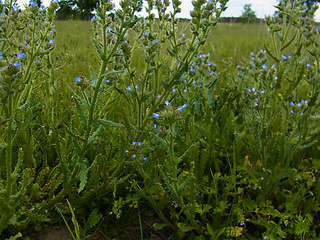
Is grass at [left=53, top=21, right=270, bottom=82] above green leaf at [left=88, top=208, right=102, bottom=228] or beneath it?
above

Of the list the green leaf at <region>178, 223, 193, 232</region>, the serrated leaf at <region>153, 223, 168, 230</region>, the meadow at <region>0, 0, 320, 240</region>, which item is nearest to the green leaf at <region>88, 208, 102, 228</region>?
the meadow at <region>0, 0, 320, 240</region>

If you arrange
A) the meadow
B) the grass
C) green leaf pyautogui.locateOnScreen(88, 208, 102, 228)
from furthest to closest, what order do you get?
the grass
green leaf pyautogui.locateOnScreen(88, 208, 102, 228)
the meadow

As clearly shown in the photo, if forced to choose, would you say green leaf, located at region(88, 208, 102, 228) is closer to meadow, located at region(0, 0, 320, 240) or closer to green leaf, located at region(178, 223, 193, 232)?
meadow, located at region(0, 0, 320, 240)

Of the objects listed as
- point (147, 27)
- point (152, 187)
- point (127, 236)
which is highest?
point (147, 27)

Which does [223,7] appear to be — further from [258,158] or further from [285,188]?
[285,188]

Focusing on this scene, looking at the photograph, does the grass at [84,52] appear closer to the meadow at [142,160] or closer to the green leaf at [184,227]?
the meadow at [142,160]

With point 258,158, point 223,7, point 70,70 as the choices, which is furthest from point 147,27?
point 70,70

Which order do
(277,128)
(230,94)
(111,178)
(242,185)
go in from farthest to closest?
(230,94) < (277,128) < (242,185) < (111,178)

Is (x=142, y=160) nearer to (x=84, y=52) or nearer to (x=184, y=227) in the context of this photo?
(x=184, y=227)

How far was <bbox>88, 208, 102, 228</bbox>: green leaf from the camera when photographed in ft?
5.52

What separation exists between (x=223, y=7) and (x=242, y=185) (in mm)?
1154

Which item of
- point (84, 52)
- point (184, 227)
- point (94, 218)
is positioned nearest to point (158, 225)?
point (184, 227)

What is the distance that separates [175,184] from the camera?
166cm

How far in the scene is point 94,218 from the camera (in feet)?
5.57
